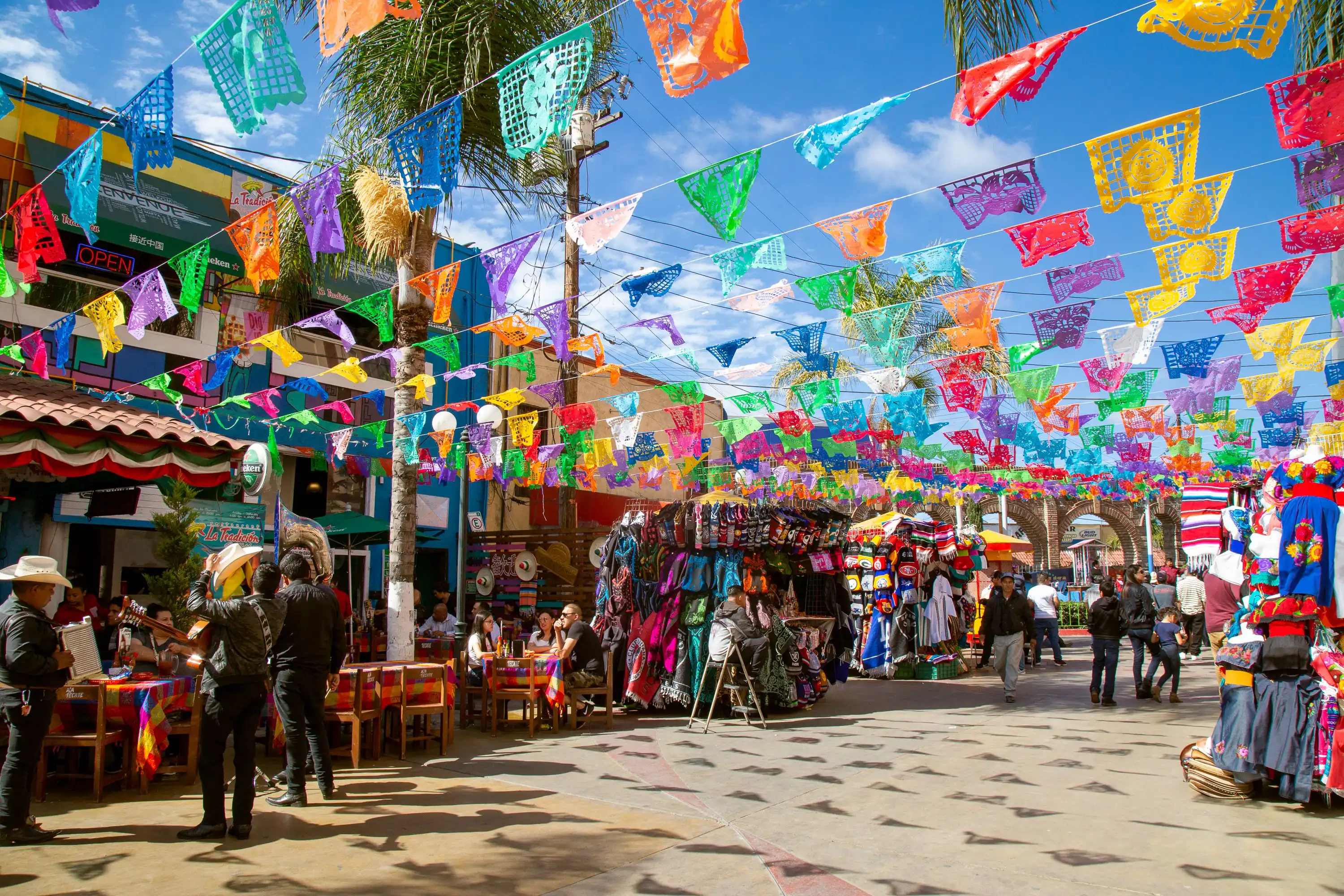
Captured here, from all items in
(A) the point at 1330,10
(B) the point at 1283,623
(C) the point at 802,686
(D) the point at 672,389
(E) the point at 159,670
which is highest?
(A) the point at 1330,10

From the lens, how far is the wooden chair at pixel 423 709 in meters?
7.74

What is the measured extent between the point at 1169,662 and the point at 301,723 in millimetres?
10047

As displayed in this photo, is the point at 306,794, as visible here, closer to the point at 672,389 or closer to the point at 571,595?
the point at 672,389

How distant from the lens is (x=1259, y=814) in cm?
582

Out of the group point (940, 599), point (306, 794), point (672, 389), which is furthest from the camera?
point (940, 599)

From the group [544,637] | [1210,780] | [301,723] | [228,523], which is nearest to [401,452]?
[544,637]

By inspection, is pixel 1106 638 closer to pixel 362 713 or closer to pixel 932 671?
pixel 932 671

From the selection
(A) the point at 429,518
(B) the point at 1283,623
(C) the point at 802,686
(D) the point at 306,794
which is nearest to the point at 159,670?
(D) the point at 306,794

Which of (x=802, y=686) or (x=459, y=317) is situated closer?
(x=802, y=686)

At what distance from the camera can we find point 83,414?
26.2 feet

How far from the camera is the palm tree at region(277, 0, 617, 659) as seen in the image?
10.2 m

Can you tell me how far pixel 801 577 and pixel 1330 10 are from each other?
855 centimetres

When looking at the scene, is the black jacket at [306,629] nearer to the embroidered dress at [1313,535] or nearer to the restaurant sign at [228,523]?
the embroidered dress at [1313,535]

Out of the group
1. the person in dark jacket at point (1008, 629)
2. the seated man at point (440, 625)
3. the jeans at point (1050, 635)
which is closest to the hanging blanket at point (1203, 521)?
the person in dark jacket at point (1008, 629)
